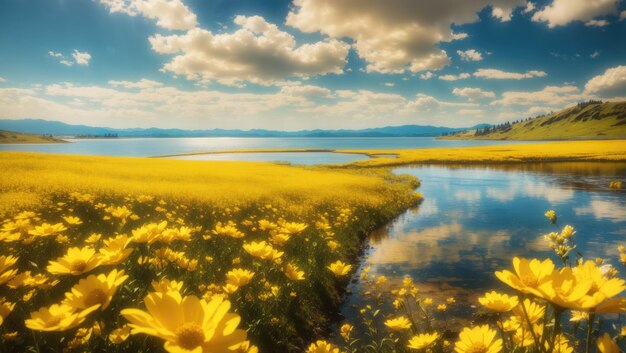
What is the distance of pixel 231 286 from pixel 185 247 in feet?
12.0

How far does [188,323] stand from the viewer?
1611 mm

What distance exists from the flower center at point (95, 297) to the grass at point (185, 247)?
7 cm

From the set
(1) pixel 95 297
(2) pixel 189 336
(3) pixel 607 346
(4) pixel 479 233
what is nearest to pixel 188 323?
(2) pixel 189 336

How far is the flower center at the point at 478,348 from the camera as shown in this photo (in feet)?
7.01

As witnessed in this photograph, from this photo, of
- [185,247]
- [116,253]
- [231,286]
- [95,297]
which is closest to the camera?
[95,297]

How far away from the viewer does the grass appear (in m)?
3.22

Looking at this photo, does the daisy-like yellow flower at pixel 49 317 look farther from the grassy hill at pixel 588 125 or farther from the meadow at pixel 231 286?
the grassy hill at pixel 588 125

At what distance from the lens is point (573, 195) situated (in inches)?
872

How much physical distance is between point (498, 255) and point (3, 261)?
12.7 metres

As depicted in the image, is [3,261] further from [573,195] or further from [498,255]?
[573,195]

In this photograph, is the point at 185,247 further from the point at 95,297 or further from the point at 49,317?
the point at 95,297

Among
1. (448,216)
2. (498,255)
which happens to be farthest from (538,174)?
(498,255)

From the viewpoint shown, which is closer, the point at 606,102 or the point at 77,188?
the point at 77,188

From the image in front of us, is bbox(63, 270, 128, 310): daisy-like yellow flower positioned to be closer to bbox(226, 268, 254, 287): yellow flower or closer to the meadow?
the meadow
